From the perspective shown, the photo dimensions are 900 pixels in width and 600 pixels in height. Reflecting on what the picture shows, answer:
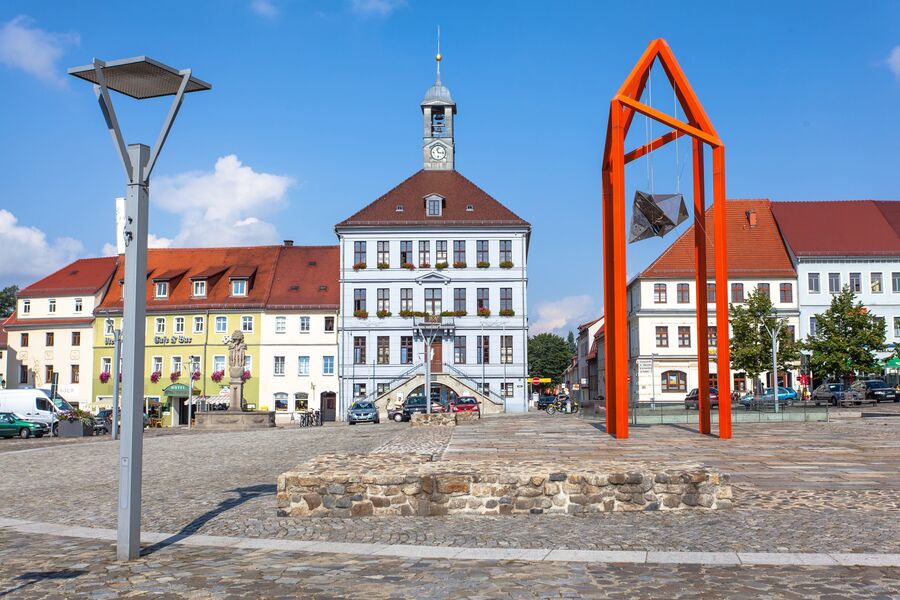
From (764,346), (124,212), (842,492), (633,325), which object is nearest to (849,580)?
(842,492)

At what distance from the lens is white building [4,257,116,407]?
71.6 meters

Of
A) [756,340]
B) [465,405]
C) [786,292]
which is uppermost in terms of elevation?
[786,292]

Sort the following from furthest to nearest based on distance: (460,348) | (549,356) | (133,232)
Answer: (549,356), (460,348), (133,232)

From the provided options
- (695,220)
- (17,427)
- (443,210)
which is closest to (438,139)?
(443,210)

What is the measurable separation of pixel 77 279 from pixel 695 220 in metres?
63.5

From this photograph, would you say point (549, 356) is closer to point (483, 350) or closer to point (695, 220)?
point (483, 350)

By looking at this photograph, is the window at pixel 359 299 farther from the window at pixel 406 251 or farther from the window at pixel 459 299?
the window at pixel 459 299

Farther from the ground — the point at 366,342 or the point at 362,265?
the point at 362,265

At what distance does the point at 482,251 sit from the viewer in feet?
217

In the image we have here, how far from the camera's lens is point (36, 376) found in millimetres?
72812

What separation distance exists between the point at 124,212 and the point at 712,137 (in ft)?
58.9

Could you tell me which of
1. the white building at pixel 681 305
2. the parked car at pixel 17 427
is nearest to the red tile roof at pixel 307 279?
the white building at pixel 681 305

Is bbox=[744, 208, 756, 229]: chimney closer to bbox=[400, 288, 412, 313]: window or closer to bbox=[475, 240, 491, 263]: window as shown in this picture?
bbox=[475, 240, 491, 263]: window

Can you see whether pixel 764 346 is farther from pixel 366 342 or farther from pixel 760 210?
pixel 366 342
